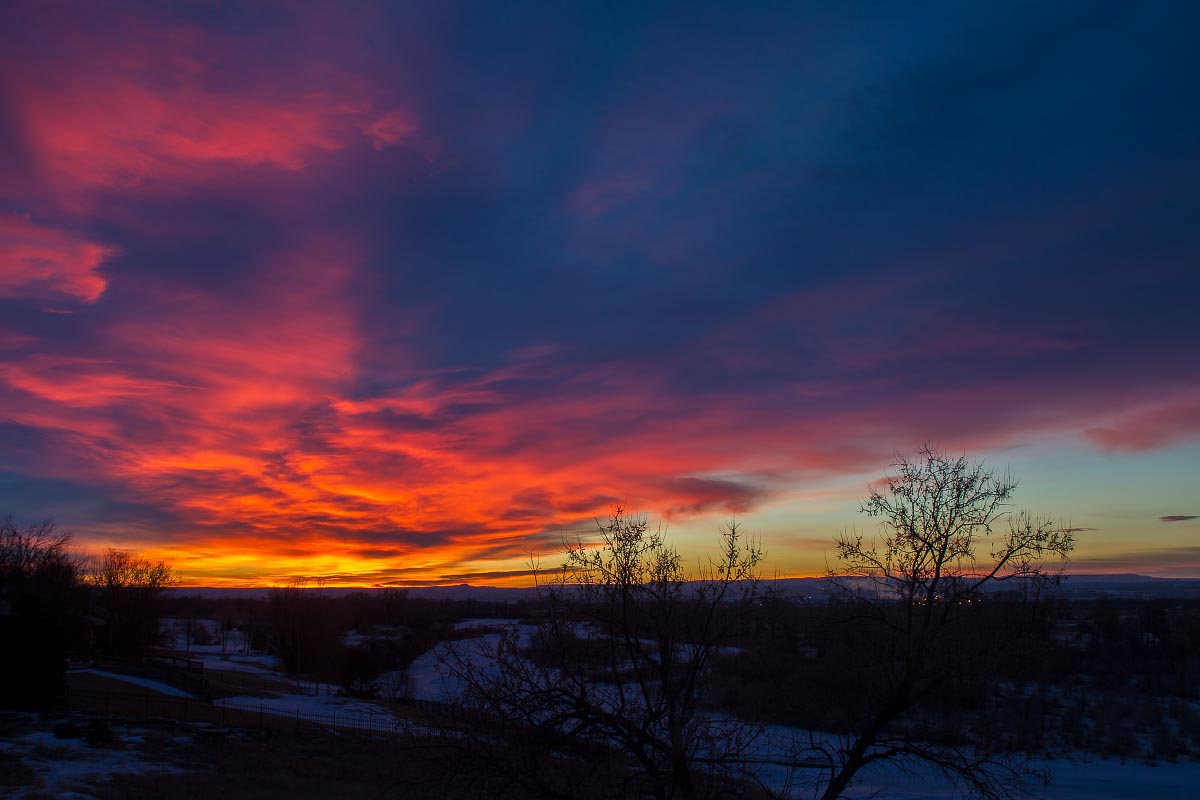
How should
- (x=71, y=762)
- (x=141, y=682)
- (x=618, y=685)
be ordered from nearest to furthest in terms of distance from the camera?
(x=618, y=685) < (x=71, y=762) < (x=141, y=682)

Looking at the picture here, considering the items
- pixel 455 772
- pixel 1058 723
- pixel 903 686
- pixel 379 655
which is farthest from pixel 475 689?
pixel 379 655

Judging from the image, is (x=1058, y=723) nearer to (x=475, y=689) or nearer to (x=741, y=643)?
(x=741, y=643)

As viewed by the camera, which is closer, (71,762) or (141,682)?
(71,762)

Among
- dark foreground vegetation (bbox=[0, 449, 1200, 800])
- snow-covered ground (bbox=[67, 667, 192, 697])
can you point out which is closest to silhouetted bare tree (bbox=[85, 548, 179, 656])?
snow-covered ground (bbox=[67, 667, 192, 697])

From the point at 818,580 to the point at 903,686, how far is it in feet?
8.96

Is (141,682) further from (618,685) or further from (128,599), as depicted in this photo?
(618,685)

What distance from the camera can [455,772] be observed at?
1102cm

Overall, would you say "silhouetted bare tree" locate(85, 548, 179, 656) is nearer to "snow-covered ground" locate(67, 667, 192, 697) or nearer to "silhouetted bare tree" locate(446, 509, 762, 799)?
"snow-covered ground" locate(67, 667, 192, 697)

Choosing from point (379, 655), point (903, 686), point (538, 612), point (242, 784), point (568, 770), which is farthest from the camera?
point (379, 655)

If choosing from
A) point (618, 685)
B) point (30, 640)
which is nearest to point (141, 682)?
point (30, 640)

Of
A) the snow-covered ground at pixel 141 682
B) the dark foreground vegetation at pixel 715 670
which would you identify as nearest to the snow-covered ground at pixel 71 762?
the dark foreground vegetation at pixel 715 670

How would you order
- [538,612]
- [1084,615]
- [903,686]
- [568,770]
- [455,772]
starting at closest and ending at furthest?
[455,772] < [568,770] < [538,612] < [903,686] < [1084,615]

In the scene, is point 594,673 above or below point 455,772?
above

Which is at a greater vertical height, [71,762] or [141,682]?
[141,682]
